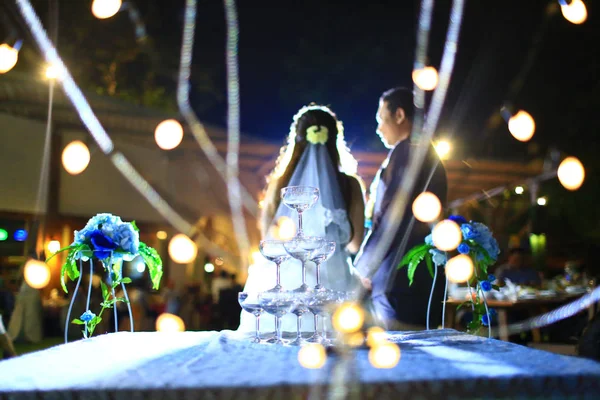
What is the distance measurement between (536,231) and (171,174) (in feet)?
26.1

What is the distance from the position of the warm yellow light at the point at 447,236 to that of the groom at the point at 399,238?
0.83m

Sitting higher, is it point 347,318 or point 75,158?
point 75,158

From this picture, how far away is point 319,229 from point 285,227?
191 mm

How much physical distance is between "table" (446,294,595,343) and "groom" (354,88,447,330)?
2.07m

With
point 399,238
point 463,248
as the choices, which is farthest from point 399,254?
point 463,248

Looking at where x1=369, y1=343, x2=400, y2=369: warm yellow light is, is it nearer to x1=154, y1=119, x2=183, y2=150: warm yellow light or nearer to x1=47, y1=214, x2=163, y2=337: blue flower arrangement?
x1=47, y1=214, x2=163, y2=337: blue flower arrangement

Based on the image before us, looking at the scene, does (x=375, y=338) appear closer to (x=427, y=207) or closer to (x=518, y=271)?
(x=427, y=207)

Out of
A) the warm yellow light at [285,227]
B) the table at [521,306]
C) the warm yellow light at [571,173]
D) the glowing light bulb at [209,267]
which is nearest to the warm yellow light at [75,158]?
the glowing light bulb at [209,267]

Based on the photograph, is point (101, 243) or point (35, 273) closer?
point (101, 243)

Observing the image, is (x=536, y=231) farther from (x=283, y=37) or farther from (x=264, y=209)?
(x=264, y=209)

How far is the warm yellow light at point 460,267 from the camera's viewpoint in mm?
2531

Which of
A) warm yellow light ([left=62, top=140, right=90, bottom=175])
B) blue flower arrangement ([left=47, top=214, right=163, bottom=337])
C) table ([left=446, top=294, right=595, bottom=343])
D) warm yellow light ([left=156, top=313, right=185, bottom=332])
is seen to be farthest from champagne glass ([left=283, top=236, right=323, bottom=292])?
warm yellow light ([left=62, top=140, right=90, bottom=175])

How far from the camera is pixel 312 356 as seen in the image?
162cm

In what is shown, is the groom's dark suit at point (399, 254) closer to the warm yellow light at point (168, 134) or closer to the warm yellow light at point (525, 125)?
the warm yellow light at point (168, 134)
